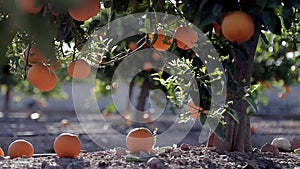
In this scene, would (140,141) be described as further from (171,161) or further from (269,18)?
(269,18)

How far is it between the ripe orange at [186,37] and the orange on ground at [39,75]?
47 cm

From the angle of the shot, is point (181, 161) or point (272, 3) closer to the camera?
point (272, 3)

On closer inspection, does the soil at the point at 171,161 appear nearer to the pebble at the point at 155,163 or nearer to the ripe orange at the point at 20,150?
the pebble at the point at 155,163

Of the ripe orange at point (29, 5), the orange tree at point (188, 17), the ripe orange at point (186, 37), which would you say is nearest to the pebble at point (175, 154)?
the orange tree at point (188, 17)

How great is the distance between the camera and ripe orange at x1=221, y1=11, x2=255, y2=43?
133 centimetres

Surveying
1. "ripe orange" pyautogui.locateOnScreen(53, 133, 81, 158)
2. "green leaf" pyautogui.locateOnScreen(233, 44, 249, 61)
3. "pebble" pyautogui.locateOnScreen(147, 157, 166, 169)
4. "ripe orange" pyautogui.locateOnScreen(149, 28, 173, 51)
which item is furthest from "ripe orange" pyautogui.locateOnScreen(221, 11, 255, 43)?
"ripe orange" pyautogui.locateOnScreen(53, 133, 81, 158)

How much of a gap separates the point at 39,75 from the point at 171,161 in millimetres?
688

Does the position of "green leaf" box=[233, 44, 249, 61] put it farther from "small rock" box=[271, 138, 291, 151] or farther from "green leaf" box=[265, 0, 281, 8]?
"small rock" box=[271, 138, 291, 151]

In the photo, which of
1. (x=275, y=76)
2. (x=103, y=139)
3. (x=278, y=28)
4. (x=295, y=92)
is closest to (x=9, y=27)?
(x=278, y=28)

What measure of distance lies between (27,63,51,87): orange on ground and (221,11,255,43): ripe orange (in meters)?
0.76

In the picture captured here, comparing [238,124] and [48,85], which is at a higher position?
[48,85]

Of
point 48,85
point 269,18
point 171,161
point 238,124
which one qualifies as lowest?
point 171,161

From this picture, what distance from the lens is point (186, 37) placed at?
1.87m

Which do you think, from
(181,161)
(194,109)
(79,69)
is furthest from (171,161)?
(79,69)
